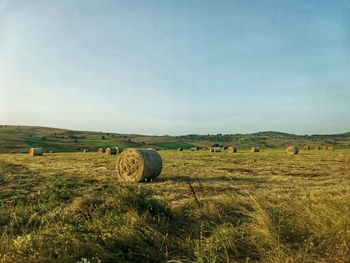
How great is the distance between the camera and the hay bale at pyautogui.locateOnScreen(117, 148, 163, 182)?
19688mm

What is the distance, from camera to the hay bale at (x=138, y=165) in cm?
1969

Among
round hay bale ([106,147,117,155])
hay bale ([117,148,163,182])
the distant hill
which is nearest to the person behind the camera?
hay bale ([117,148,163,182])

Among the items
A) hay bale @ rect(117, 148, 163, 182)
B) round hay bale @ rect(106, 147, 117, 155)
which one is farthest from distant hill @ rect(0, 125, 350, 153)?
hay bale @ rect(117, 148, 163, 182)

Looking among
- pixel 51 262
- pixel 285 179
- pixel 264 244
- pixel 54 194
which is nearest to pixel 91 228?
pixel 51 262

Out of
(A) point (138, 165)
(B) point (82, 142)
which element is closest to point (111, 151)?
(A) point (138, 165)

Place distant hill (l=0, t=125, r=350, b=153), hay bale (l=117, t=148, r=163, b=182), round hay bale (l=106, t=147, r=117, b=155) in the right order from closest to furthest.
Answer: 1. hay bale (l=117, t=148, r=163, b=182)
2. round hay bale (l=106, t=147, r=117, b=155)
3. distant hill (l=0, t=125, r=350, b=153)

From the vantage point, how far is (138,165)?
20.1 metres

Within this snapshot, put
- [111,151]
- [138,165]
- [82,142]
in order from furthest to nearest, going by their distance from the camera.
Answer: [82,142]
[111,151]
[138,165]

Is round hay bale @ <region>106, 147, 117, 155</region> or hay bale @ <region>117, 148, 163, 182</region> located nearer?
hay bale @ <region>117, 148, 163, 182</region>

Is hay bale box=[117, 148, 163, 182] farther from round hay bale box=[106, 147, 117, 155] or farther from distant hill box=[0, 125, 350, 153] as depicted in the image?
distant hill box=[0, 125, 350, 153]

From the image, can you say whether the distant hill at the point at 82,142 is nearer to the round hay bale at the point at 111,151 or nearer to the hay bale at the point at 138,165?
the round hay bale at the point at 111,151

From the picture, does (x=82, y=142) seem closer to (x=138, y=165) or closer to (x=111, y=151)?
(x=111, y=151)

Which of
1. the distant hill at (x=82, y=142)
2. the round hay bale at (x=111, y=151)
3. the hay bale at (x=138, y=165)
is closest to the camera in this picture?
the hay bale at (x=138, y=165)

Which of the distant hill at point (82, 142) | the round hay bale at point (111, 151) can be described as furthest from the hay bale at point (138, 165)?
the distant hill at point (82, 142)
